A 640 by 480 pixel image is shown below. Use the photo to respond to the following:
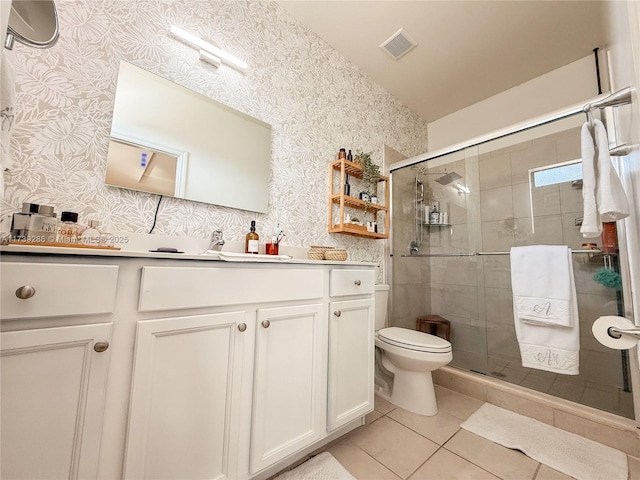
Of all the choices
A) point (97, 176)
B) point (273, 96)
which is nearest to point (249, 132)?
point (273, 96)

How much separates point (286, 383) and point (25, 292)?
798mm

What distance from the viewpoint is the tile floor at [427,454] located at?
42.4 inches

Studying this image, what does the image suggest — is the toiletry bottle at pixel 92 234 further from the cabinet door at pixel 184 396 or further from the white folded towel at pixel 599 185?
the white folded towel at pixel 599 185

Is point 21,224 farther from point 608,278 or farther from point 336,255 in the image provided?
point 608,278

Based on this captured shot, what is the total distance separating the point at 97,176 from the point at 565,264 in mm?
2270

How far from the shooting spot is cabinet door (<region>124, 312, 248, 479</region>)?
687mm

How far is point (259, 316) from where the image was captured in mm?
929

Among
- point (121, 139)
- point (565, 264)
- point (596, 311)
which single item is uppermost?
point (121, 139)

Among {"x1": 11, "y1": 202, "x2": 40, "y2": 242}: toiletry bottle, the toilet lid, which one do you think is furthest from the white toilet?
{"x1": 11, "y1": 202, "x2": 40, "y2": 242}: toiletry bottle

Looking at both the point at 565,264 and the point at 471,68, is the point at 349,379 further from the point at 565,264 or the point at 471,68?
the point at 471,68

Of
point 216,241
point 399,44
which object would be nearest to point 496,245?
point 399,44

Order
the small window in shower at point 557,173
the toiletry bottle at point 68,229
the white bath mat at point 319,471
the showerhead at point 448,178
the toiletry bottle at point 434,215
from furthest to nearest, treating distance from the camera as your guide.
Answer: the toiletry bottle at point 434,215 < the showerhead at point 448,178 < the small window in shower at point 557,173 < the white bath mat at point 319,471 < the toiletry bottle at point 68,229

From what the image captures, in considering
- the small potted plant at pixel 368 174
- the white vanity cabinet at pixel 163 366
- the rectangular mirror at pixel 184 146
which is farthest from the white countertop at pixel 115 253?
the small potted plant at pixel 368 174

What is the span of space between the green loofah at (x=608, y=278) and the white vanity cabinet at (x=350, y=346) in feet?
4.63
